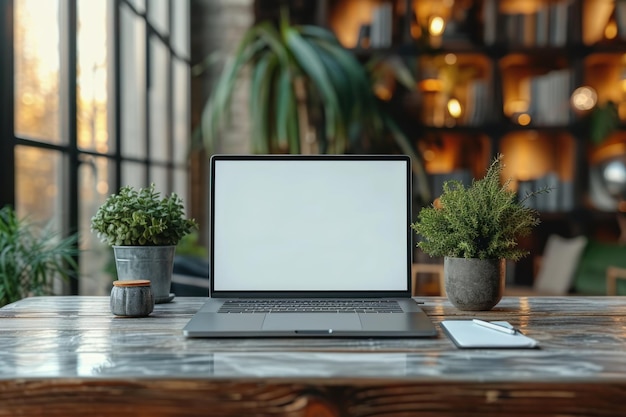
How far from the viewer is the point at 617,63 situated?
4.85 meters

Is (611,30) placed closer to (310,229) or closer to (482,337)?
(310,229)

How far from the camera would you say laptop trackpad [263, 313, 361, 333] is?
3.34 ft

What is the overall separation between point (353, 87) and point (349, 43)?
1.87m

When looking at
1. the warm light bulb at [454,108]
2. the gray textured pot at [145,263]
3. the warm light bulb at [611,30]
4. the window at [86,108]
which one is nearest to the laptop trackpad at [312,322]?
the gray textured pot at [145,263]

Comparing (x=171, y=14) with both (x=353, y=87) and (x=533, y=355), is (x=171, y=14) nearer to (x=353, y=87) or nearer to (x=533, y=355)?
(x=353, y=87)

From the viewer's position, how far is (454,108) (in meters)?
A: 4.80

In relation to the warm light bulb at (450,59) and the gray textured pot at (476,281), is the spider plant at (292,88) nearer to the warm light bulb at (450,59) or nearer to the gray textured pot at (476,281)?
the warm light bulb at (450,59)

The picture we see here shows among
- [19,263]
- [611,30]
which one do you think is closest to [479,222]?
[19,263]

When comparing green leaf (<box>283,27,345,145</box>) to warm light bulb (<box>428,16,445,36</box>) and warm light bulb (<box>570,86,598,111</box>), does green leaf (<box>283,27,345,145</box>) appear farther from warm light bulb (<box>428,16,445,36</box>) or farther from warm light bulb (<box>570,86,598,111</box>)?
warm light bulb (<box>570,86,598,111</box>)

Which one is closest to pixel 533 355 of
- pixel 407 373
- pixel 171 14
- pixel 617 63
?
pixel 407 373

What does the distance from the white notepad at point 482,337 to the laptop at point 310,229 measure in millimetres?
194

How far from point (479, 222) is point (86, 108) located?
2.29 metres

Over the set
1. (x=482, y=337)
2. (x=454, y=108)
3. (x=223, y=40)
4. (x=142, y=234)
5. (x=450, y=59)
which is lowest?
(x=482, y=337)

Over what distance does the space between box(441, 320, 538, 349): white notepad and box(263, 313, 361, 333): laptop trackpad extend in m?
0.15
